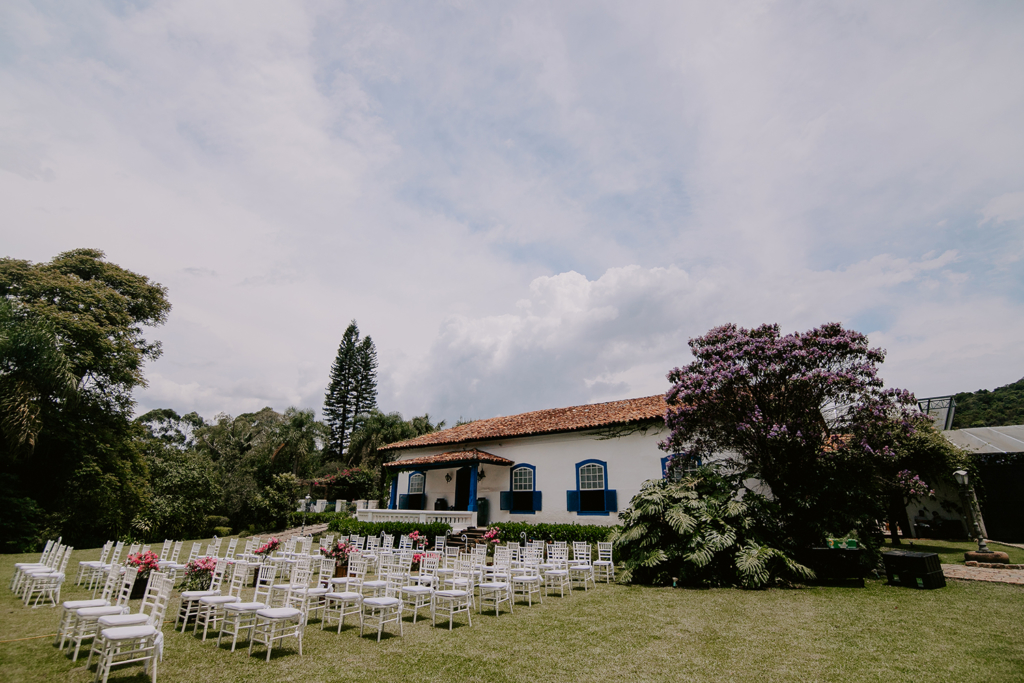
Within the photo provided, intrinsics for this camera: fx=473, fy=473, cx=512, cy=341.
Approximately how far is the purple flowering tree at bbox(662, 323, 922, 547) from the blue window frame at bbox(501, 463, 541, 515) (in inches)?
288

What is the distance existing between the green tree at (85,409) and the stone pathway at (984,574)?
2419 cm

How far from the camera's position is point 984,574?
9.67m

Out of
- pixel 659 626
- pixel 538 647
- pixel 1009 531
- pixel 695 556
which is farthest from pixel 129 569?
pixel 1009 531

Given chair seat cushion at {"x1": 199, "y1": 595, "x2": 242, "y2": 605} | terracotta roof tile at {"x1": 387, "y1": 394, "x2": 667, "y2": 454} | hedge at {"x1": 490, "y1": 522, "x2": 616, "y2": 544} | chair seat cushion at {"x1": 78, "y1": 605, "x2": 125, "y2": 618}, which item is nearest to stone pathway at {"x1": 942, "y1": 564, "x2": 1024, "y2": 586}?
terracotta roof tile at {"x1": 387, "y1": 394, "x2": 667, "y2": 454}

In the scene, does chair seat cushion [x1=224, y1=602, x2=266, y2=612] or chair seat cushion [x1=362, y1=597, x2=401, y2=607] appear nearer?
chair seat cushion [x1=224, y1=602, x2=266, y2=612]

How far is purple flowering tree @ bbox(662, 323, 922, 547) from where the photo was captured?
10.4 metres

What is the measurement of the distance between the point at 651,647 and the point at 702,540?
4.60 m

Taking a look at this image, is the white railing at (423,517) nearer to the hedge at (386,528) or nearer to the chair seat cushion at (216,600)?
the hedge at (386,528)

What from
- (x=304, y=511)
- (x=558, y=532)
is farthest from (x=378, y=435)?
(x=558, y=532)

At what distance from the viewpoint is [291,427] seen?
31.8 m

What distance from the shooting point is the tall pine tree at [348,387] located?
43000mm

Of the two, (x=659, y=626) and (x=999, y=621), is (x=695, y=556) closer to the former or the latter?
(x=659, y=626)

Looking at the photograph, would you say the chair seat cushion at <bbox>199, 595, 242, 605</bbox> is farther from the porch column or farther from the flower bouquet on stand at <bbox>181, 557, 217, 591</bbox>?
the porch column

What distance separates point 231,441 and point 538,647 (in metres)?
29.6
